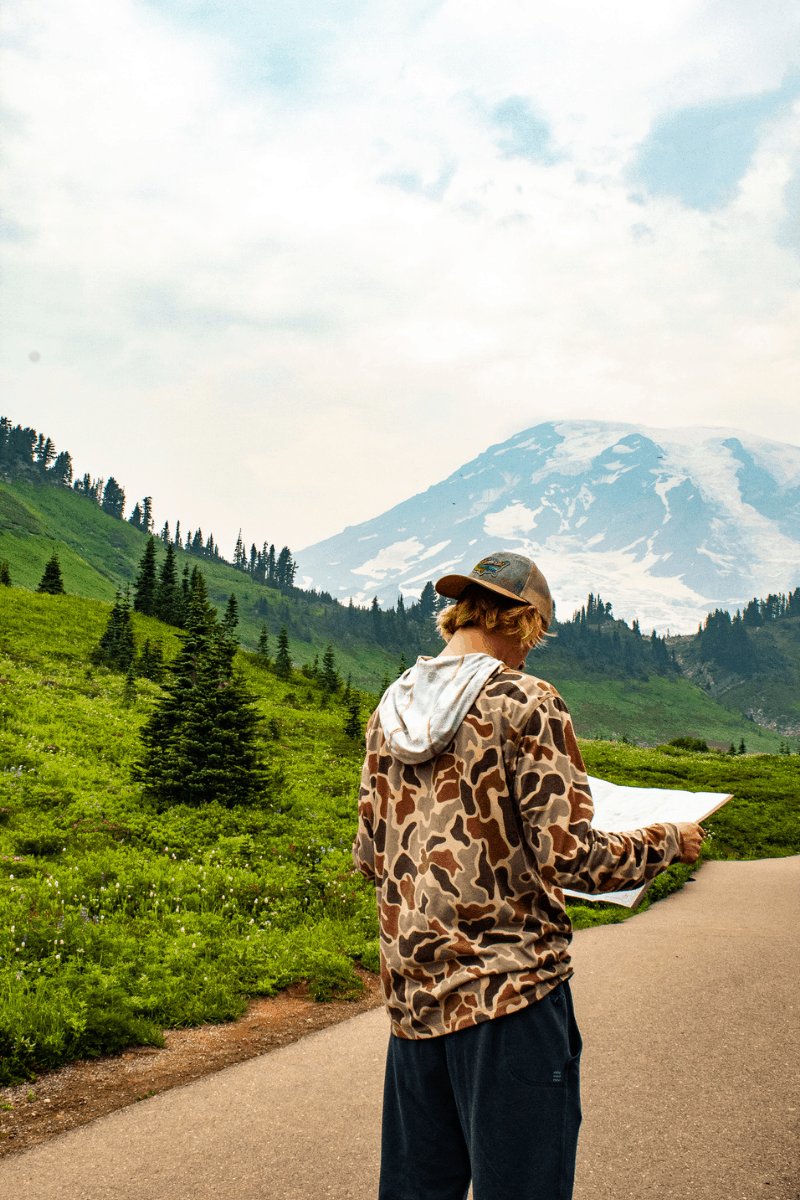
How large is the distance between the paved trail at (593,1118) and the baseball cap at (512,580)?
3.77 m

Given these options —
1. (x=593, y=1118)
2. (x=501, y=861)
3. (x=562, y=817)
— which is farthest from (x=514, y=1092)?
(x=593, y=1118)

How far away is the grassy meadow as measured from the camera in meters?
6.90

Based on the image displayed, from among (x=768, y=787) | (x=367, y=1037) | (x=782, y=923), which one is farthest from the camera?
(x=768, y=787)

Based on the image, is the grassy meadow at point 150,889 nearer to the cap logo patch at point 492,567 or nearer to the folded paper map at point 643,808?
the folded paper map at point 643,808

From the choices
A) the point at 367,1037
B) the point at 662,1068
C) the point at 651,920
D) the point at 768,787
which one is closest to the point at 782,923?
the point at 651,920

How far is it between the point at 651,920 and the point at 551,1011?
10165 mm

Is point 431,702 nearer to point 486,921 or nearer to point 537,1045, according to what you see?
point 486,921

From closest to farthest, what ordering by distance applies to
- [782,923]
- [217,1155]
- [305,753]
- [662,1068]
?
1. [217,1155]
2. [662,1068]
3. [782,923]
4. [305,753]

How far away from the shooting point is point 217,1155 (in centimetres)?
479

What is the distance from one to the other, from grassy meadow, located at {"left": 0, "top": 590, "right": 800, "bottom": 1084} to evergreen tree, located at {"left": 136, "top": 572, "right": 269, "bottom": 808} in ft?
1.70

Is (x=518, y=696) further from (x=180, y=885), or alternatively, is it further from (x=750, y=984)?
(x=180, y=885)

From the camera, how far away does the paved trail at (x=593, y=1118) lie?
446cm

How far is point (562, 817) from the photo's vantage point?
7.91 ft

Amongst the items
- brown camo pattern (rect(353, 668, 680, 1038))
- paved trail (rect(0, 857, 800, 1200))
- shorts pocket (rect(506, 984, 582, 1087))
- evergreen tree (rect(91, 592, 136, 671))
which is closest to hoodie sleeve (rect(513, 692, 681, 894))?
brown camo pattern (rect(353, 668, 680, 1038))
